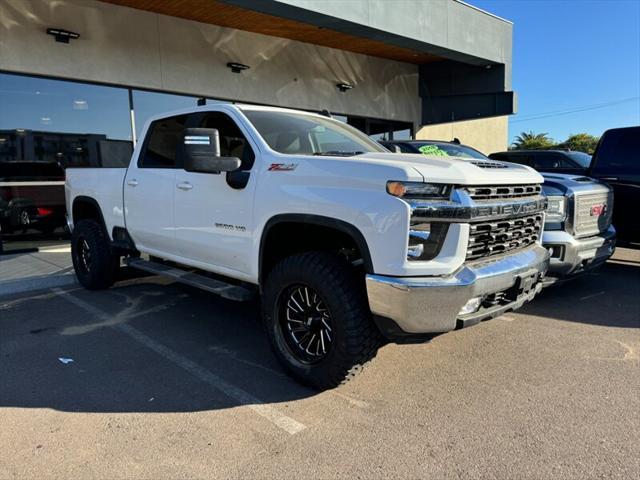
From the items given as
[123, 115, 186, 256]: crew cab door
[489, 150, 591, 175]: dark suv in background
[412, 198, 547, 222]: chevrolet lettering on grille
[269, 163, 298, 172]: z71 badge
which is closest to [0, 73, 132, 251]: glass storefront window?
[123, 115, 186, 256]: crew cab door

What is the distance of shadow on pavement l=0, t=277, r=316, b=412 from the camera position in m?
3.47

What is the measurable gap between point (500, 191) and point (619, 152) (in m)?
4.93

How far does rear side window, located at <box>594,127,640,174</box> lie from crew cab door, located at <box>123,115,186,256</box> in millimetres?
5917

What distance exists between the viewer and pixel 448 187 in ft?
10.1

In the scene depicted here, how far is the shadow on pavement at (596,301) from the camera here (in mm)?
5168

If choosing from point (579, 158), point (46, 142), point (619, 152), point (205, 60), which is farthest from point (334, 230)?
point (579, 158)

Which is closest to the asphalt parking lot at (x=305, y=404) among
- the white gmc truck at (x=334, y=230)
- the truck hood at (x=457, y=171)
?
the white gmc truck at (x=334, y=230)

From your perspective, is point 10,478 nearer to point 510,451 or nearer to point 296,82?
point 510,451

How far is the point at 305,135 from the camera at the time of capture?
14.1ft

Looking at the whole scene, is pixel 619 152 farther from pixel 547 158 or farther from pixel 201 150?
pixel 201 150

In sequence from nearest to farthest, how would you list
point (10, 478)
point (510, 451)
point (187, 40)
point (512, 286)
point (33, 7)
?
point (10, 478) < point (510, 451) < point (512, 286) < point (33, 7) < point (187, 40)

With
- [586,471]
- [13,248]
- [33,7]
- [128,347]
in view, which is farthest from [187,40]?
[586,471]

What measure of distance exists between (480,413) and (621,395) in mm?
1069

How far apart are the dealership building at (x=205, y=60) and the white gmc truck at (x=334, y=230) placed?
506 centimetres
